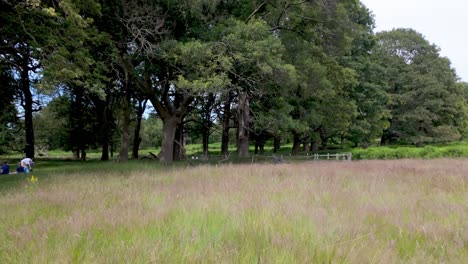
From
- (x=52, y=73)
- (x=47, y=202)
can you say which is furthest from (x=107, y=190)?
(x=52, y=73)

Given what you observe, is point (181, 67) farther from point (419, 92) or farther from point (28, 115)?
point (419, 92)

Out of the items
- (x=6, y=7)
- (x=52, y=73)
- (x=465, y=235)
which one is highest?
(x=6, y=7)

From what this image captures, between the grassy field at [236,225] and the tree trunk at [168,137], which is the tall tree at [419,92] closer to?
the tree trunk at [168,137]

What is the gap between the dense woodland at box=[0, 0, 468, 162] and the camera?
43.5 feet

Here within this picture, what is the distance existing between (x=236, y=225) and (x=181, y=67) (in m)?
13.5

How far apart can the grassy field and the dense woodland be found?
7124mm

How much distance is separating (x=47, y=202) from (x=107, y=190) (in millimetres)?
1438

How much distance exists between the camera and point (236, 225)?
4.15 meters

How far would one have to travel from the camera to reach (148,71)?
1747 cm

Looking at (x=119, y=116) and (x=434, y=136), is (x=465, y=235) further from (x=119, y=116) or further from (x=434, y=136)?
(x=434, y=136)

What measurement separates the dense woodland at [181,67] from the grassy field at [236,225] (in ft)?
23.4

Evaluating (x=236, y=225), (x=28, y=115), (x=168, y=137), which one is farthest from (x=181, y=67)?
(x=28, y=115)

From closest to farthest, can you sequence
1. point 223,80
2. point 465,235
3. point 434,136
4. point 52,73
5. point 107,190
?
point 465,235, point 107,190, point 52,73, point 223,80, point 434,136

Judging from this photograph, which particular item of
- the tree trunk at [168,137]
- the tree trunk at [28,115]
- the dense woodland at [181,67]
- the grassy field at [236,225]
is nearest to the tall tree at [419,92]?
the dense woodland at [181,67]
